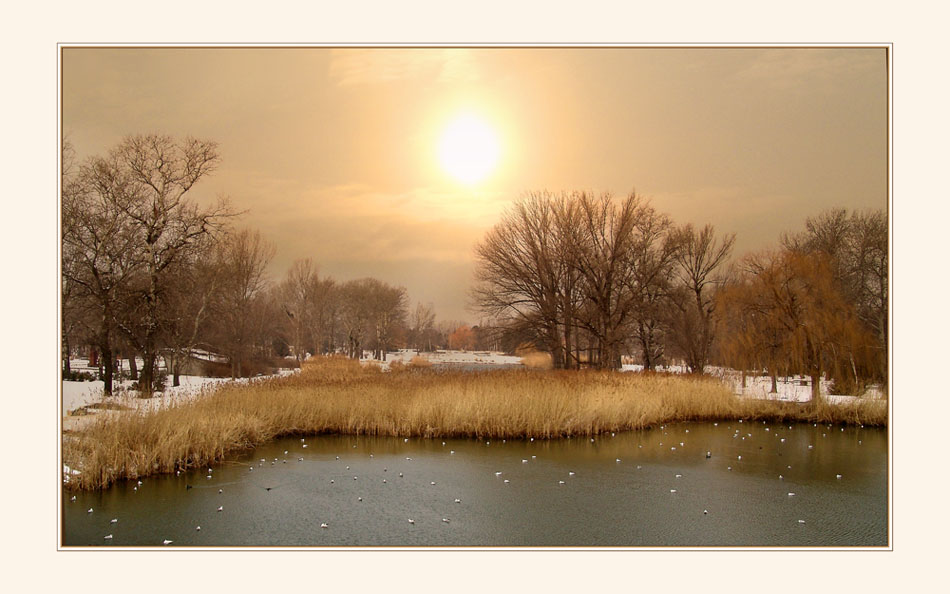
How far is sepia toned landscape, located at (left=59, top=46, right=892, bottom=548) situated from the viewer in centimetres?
664

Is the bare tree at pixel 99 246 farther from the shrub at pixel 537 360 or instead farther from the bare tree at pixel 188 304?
the shrub at pixel 537 360

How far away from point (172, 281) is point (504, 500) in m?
9.16

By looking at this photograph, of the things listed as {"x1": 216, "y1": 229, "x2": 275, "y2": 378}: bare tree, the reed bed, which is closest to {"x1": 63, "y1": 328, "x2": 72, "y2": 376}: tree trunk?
the reed bed

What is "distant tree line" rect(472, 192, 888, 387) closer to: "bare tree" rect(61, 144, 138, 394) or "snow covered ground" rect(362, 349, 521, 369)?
"snow covered ground" rect(362, 349, 521, 369)

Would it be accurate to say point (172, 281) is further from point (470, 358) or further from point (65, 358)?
point (470, 358)

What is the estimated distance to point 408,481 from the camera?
7.61 metres

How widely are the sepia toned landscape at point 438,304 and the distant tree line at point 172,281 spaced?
76 mm

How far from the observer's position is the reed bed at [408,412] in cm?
773

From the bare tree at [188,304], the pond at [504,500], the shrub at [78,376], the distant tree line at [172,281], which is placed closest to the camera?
the pond at [504,500]

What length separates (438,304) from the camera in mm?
12734

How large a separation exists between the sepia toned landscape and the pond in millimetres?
43

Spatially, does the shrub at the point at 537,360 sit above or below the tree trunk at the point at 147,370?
below

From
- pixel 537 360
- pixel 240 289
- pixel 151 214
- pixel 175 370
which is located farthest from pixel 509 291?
pixel 151 214

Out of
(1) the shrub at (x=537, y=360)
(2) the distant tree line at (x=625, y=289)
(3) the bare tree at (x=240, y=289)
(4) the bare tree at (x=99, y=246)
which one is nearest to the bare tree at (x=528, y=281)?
(2) the distant tree line at (x=625, y=289)
